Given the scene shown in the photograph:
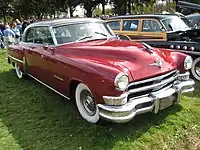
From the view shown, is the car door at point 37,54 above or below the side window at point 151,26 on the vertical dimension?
below

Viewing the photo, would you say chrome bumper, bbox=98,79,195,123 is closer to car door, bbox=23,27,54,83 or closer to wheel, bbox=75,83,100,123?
wheel, bbox=75,83,100,123

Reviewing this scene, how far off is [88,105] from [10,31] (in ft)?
31.0

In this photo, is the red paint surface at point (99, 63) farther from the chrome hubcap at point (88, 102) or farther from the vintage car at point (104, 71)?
the chrome hubcap at point (88, 102)

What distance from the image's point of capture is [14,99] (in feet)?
20.3

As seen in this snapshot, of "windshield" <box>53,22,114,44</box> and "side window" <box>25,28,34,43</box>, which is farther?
"side window" <box>25,28,34,43</box>

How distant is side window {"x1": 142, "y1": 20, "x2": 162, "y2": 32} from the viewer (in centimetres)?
851

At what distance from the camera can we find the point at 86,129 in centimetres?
446

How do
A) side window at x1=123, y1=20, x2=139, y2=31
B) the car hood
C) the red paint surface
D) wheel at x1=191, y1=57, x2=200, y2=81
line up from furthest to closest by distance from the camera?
1. side window at x1=123, y1=20, x2=139, y2=31
2. wheel at x1=191, y1=57, x2=200, y2=81
3. the car hood
4. the red paint surface

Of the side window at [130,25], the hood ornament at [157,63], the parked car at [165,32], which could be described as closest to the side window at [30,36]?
the parked car at [165,32]

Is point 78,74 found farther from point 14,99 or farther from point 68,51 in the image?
point 14,99

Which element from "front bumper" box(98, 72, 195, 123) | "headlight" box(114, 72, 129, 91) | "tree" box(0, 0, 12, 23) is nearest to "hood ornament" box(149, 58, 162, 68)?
"front bumper" box(98, 72, 195, 123)

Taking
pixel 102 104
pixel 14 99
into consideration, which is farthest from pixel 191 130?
pixel 14 99

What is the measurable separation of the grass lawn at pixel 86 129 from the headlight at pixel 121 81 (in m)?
0.81

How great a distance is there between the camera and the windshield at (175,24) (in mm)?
8337
